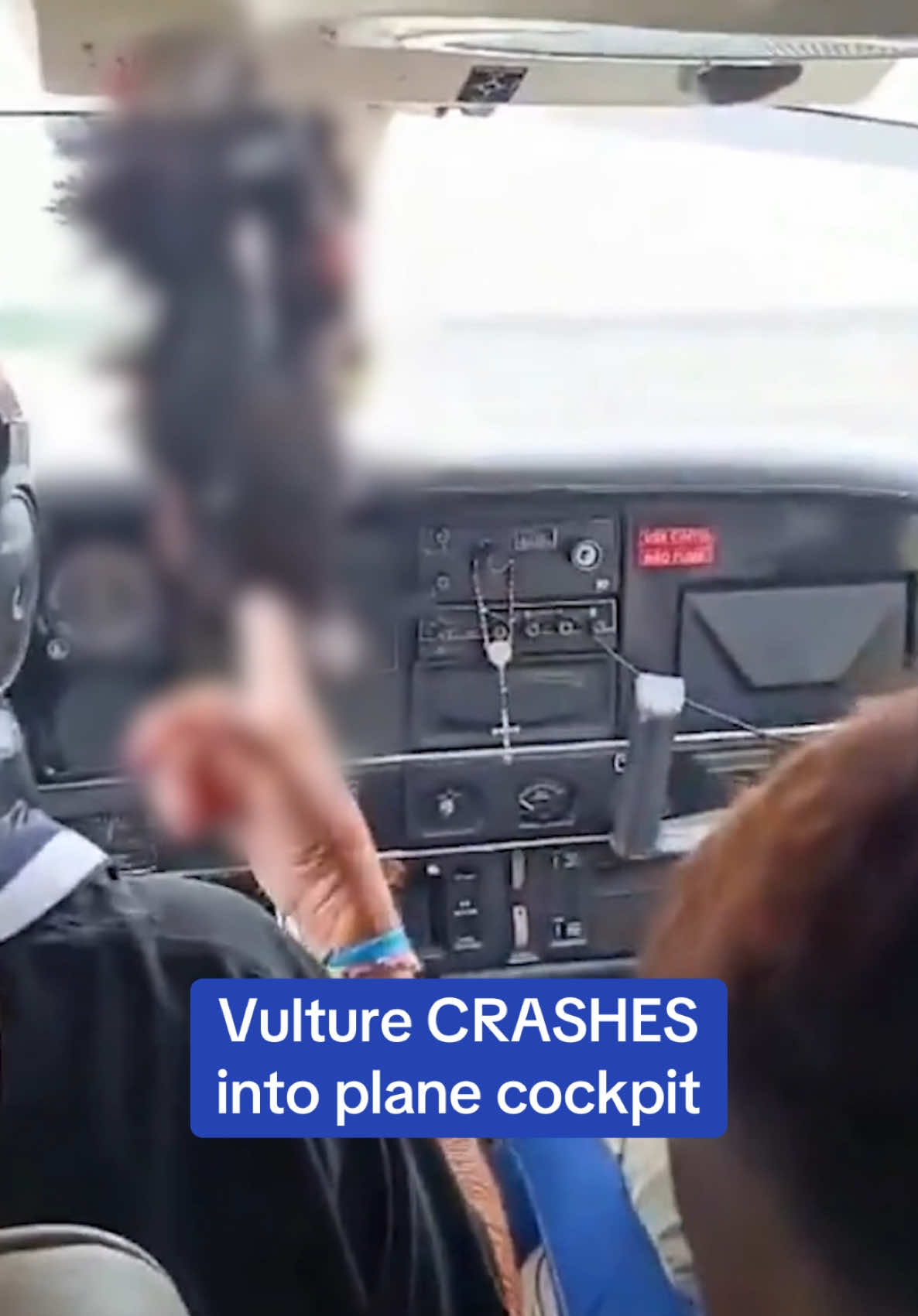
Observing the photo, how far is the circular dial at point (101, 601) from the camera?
952mm

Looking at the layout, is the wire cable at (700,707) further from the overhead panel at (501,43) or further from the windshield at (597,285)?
the overhead panel at (501,43)

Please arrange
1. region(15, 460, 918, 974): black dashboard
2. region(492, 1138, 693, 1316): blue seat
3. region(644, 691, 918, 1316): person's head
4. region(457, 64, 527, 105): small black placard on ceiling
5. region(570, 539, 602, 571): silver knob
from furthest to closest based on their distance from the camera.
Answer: region(570, 539, 602, 571): silver knob
region(15, 460, 918, 974): black dashboard
region(457, 64, 527, 105): small black placard on ceiling
region(492, 1138, 693, 1316): blue seat
region(644, 691, 918, 1316): person's head

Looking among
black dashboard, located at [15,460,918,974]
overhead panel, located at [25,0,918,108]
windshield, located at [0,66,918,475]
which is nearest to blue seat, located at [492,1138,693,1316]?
black dashboard, located at [15,460,918,974]

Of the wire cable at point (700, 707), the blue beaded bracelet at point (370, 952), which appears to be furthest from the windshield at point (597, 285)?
the blue beaded bracelet at point (370, 952)

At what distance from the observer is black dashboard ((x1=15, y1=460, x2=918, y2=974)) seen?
1146 mm

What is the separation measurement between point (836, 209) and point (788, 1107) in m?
0.90

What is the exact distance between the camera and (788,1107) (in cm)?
46

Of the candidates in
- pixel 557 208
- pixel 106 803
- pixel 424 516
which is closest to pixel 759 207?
pixel 557 208

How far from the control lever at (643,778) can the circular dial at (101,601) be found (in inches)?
16.0

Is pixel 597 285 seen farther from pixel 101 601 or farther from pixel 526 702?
pixel 101 601

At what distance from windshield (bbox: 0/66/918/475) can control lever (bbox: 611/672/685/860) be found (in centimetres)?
21

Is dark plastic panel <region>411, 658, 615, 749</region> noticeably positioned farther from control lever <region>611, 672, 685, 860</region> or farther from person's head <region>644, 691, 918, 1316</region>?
person's head <region>644, 691, 918, 1316</region>

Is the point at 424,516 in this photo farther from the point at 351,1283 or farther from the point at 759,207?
the point at 351,1283

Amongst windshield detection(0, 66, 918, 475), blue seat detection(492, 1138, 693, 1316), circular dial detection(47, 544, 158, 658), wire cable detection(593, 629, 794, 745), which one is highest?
windshield detection(0, 66, 918, 475)
